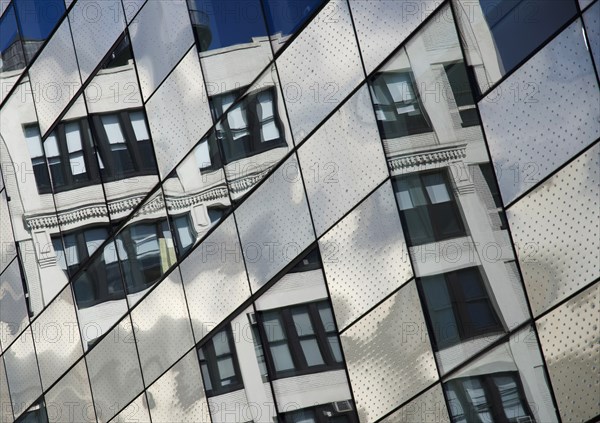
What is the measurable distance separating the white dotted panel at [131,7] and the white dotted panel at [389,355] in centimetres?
719

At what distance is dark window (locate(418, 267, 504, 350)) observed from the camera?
36.0ft

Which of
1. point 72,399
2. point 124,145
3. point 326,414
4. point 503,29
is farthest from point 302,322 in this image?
point 72,399

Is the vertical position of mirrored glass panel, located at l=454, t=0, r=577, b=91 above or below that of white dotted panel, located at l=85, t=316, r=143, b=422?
above

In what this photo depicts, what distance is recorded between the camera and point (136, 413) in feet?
57.0

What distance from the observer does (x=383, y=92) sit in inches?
475

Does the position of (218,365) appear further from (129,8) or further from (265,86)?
(129,8)

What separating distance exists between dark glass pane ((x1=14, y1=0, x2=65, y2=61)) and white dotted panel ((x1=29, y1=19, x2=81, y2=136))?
269 mm

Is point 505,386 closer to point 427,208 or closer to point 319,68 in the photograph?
point 427,208

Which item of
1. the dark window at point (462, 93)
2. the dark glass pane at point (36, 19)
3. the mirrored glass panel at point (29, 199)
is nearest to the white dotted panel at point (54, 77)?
the dark glass pane at point (36, 19)

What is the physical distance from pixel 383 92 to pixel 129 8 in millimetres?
6573

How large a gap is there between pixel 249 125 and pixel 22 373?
1027 centimetres

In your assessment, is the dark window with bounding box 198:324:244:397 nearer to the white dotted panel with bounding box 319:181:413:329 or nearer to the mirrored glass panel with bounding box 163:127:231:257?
the mirrored glass panel with bounding box 163:127:231:257

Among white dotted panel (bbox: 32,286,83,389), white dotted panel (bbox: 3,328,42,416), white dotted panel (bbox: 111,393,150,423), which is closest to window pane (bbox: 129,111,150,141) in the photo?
white dotted panel (bbox: 32,286,83,389)

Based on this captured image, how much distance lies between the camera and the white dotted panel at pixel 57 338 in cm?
1945
